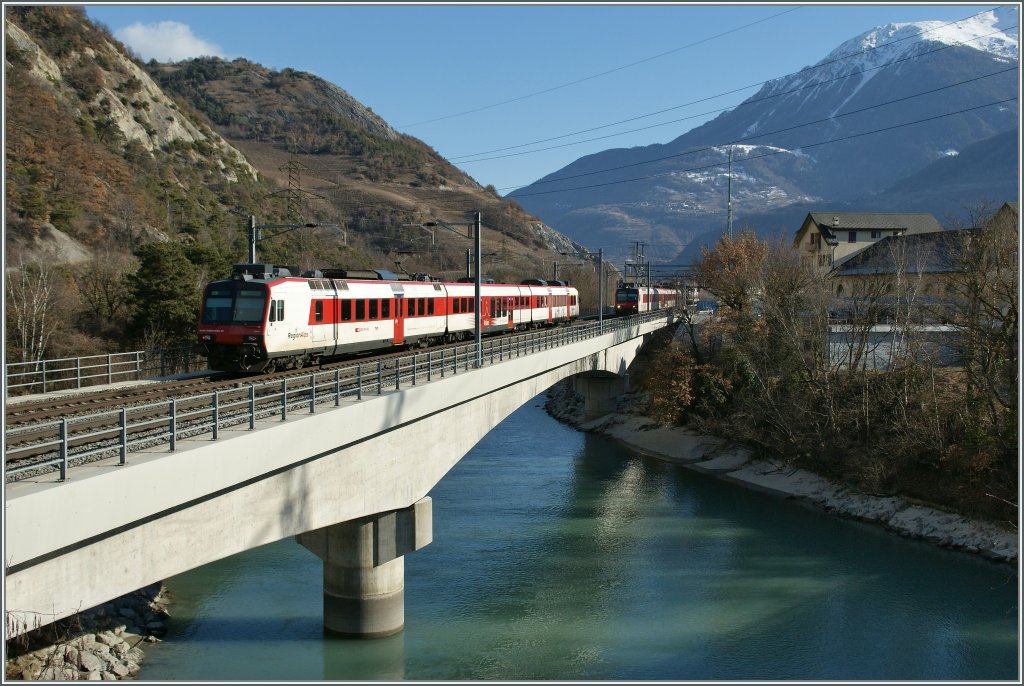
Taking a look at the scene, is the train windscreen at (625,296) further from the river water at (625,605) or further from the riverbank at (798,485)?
the river water at (625,605)

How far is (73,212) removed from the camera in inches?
2247

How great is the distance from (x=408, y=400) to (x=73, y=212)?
4357 cm

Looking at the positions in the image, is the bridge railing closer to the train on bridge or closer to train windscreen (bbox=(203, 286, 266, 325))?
train windscreen (bbox=(203, 286, 266, 325))

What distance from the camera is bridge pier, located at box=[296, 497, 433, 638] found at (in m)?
23.1

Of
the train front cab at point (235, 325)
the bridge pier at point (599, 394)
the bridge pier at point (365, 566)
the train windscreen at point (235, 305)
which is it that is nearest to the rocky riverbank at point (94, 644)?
the bridge pier at point (365, 566)

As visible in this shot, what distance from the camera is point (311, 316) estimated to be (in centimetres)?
2894

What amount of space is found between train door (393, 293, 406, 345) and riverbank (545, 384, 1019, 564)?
19.9m

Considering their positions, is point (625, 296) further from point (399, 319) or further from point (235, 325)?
point (235, 325)

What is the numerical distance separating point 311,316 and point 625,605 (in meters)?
13.7

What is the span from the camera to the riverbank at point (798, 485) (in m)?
33.7

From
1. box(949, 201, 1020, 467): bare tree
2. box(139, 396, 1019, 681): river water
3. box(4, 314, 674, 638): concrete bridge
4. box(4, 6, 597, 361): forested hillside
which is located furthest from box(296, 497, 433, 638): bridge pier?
box(949, 201, 1020, 467): bare tree

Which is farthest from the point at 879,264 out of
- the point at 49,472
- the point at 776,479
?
the point at 49,472

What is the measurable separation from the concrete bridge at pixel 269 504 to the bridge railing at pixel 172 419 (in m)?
0.32

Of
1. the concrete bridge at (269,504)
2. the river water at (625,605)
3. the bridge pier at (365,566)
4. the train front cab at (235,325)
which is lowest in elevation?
the river water at (625,605)
